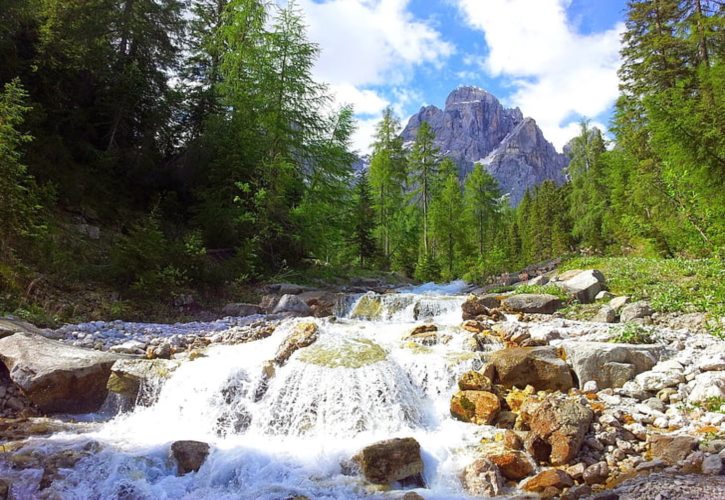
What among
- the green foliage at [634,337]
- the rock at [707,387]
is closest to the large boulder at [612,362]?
the green foliage at [634,337]

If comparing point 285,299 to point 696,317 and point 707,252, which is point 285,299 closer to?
point 696,317

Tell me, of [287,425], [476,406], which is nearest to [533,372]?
[476,406]

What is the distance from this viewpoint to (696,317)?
27.3 ft

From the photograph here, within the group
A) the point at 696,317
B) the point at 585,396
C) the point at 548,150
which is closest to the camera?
the point at 585,396

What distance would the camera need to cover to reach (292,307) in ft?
38.3

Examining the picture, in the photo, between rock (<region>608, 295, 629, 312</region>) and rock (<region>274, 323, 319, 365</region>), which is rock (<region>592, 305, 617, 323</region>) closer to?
rock (<region>608, 295, 629, 312</region>)

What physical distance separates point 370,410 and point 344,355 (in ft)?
4.22

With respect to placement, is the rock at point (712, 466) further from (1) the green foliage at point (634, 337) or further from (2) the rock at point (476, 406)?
(1) the green foliage at point (634, 337)

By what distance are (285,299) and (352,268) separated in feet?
36.5

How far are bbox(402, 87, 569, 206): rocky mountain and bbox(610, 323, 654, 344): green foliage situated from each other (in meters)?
153

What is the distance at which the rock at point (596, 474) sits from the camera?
4.55m

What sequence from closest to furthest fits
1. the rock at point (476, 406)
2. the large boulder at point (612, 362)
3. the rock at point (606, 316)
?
the rock at point (476, 406) < the large boulder at point (612, 362) < the rock at point (606, 316)

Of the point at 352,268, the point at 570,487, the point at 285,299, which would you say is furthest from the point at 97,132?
the point at 570,487

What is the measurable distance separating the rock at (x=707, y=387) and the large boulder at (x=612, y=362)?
799 millimetres
